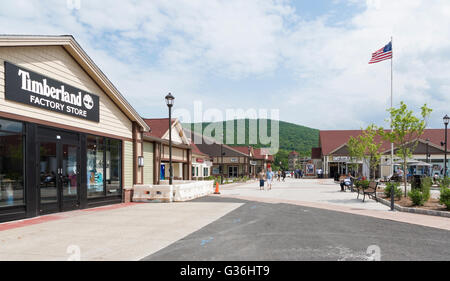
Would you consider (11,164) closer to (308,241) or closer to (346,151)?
(308,241)

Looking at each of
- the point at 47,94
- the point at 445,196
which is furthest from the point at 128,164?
the point at 445,196

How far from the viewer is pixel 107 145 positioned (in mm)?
15719

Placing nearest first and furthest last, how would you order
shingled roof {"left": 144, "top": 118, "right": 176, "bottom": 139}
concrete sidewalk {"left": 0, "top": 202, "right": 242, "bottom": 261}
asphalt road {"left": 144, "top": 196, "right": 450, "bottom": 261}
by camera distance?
asphalt road {"left": 144, "top": 196, "right": 450, "bottom": 261} < concrete sidewalk {"left": 0, "top": 202, "right": 242, "bottom": 261} < shingled roof {"left": 144, "top": 118, "right": 176, "bottom": 139}

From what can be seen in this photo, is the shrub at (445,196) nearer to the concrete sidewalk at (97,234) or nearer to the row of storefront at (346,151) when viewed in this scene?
the concrete sidewalk at (97,234)

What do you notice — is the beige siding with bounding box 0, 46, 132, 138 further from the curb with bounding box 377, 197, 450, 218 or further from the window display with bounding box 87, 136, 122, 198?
the curb with bounding box 377, 197, 450, 218

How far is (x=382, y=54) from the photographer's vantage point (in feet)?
84.8

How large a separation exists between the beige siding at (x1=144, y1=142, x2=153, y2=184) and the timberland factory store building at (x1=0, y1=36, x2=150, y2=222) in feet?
10.5

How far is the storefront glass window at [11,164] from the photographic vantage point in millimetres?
10070

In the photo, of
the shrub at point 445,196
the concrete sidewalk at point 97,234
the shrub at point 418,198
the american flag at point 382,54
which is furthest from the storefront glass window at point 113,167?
the american flag at point 382,54

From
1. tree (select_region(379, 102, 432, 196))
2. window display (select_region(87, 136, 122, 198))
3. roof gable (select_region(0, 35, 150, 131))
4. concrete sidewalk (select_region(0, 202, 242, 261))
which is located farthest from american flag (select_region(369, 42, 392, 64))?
window display (select_region(87, 136, 122, 198))

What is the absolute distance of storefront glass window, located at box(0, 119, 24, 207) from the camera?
10070 mm
